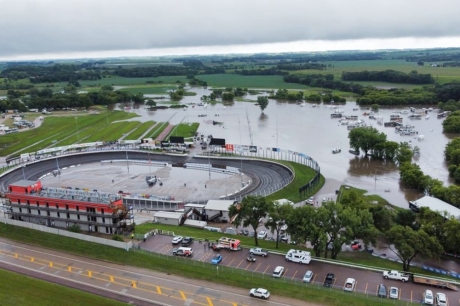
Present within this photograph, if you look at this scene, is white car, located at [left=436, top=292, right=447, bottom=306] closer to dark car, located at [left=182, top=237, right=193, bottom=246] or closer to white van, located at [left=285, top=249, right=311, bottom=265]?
white van, located at [left=285, top=249, right=311, bottom=265]

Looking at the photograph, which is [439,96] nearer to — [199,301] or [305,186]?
[305,186]

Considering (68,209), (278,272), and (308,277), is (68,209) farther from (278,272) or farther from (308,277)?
(308,277)

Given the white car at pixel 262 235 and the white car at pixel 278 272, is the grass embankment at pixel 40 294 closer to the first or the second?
the white car at pixel 278 272

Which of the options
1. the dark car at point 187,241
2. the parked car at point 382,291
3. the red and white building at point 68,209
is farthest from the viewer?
the red and white building at point 68,209

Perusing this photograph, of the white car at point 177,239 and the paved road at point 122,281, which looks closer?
the paved road at point 122,281

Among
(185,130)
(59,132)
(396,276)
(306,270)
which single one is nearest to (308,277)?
(306,270)

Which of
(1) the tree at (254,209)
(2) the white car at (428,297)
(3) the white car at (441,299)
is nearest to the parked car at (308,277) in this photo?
(2) the white car at (428,297)

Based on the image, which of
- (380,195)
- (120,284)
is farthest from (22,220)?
(380,195)
